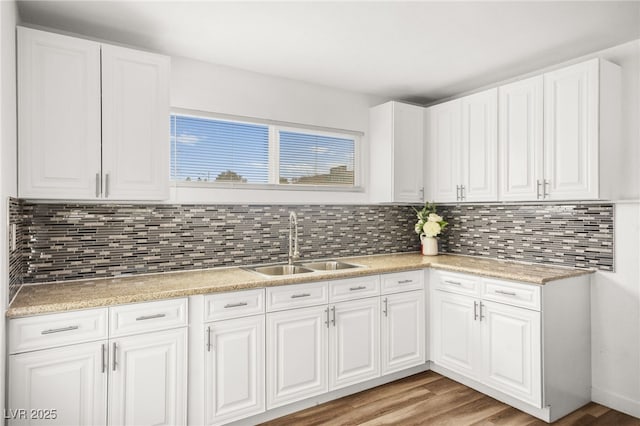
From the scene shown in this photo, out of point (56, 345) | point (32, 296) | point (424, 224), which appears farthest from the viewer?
point (424, 224)

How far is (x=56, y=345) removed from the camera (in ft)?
6.57

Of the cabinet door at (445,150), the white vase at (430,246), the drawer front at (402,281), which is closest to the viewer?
the drawer front at (402,281)

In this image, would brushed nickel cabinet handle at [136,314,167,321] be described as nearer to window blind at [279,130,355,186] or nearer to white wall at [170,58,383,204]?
white wall at [170,58,383,204]

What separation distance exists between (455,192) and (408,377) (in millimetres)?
1632

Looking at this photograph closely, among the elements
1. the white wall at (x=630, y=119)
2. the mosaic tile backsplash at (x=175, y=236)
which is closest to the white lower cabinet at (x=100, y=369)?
the mosaic tile backsplash at (x=175, y=236)

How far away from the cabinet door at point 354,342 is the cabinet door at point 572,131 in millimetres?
1577

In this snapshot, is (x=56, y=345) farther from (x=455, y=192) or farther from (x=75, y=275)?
(x=455, y=192)

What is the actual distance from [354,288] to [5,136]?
7.37 feet

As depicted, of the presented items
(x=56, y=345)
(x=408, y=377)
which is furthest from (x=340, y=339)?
(x=56, y=345)

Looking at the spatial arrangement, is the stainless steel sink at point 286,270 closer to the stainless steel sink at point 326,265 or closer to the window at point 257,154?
the stainless steel sink at point 326,265

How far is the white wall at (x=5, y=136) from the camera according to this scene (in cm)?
179

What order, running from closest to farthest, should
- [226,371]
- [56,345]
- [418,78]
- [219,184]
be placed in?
[56,345] < [226,371] < [219,184] < [418,78]

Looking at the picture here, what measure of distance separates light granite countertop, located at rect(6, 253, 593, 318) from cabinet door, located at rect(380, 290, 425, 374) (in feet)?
0.86

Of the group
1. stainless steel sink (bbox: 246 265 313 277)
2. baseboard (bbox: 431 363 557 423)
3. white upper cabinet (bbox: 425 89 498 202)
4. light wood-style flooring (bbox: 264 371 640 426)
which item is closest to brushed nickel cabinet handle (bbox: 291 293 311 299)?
stainless steel sink (bbox: 246 265 313 277)
